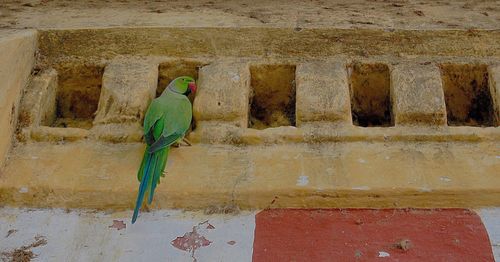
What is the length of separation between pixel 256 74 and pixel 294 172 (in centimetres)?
72

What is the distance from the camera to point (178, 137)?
3367mm

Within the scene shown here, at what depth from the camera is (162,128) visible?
11.0ft

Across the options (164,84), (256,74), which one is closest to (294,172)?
(256,74)

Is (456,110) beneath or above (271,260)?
above

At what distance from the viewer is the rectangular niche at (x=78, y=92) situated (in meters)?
3.90

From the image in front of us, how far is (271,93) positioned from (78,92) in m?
0.98

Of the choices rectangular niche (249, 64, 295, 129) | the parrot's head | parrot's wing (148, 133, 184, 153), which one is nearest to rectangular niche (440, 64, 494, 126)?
rectangular niche (249, 64, 295, 129)

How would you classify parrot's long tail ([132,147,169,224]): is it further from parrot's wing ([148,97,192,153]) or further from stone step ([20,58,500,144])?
stone step ([20,58,500,144])

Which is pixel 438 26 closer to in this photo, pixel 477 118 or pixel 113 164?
pixel 477 118

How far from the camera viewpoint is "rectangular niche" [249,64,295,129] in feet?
12.5

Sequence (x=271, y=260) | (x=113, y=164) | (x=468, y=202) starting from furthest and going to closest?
(x=113, y=164) → (x=468, y=202) → (x=271, y=260)

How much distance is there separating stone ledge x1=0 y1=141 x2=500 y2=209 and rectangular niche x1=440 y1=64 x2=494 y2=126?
1.30 ft

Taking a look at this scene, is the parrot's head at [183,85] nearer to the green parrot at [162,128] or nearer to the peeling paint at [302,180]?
the green parrot at [162,128]

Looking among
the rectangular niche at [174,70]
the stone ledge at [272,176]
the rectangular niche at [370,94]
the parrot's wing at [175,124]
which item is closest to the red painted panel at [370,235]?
the stone ledge at [272,176]
